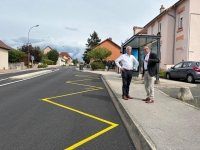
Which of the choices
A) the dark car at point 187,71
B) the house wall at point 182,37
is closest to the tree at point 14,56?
the house wall at point 182,37

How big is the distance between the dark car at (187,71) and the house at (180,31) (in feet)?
13.7

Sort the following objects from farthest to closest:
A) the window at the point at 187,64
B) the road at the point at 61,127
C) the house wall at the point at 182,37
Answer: the house wall at the point at 182,37, the window at the point at 187,64, the road at the point at 61,127

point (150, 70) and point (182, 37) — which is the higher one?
point (182, 37)

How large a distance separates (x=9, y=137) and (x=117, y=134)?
214 centimetres

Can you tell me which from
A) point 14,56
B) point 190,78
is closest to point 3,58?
point 14,56

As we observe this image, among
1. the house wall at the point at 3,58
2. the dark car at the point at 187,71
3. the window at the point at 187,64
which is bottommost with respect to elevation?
the dark car at the point at 187,71

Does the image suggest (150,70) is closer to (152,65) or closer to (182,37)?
(152,65)

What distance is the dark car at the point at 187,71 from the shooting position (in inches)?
544

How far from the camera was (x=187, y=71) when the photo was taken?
14469 mm

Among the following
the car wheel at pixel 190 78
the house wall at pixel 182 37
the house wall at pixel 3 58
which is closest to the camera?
the car wheel at pixel 190 78

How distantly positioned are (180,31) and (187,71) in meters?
8.00

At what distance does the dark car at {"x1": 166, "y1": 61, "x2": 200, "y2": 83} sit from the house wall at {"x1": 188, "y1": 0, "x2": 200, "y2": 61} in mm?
4228

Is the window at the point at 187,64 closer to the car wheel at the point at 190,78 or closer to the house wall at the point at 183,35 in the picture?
the car wheel at the point at 190,78

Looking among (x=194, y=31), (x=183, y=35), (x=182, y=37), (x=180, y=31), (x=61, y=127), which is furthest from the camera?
(x=180, y=31)
